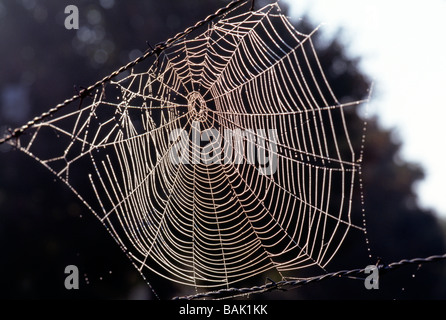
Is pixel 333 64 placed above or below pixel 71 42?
below

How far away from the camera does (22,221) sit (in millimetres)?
15344

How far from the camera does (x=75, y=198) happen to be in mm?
14781

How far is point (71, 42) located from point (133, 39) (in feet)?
7.99

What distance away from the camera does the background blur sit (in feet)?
49.3

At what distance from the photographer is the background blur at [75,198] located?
49.3ft

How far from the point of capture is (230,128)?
14.8 ft

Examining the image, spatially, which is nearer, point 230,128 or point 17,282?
point 230,128

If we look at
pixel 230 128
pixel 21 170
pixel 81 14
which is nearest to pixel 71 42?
pixel 81 14
